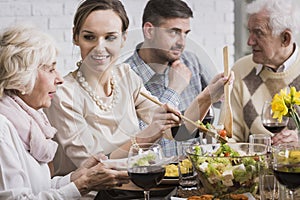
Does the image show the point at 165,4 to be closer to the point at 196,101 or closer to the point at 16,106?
the point at 196,101

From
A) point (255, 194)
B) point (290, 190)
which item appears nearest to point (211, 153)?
point (255, 194)

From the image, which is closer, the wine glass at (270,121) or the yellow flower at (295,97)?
the yellow flower at (295,97)

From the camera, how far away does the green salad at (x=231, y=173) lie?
5.32 feet

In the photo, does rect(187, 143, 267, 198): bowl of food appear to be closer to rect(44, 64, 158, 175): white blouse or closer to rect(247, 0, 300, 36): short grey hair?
rect(44, 64, 158, 175): white blouse

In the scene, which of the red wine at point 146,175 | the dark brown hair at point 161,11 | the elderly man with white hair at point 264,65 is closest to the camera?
the red wine at point 146,175

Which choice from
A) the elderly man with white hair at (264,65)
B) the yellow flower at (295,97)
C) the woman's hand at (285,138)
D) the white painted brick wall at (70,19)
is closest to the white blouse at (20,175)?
the white painted brick wall at (70,19)

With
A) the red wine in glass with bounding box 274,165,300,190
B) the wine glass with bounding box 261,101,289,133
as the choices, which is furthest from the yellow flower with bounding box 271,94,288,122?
the wine glass with bounding box 261,101,289,133

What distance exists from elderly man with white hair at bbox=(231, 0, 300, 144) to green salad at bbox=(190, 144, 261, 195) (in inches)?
57.1

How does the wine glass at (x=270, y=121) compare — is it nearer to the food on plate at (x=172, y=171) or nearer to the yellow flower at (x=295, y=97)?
the food on plate at (x=172, y=171)

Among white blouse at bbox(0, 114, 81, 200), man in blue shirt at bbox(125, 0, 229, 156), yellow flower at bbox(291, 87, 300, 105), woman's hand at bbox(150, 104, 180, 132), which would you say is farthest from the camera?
man in blue shirt at bbox(125, 0, 229, 156)

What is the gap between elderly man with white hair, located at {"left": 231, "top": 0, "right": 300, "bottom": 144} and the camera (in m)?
3.14

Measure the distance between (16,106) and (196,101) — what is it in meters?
0.81

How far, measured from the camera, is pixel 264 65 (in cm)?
316

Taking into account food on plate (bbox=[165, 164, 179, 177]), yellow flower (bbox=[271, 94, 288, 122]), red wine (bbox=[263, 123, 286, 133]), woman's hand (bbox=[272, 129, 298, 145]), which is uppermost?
yellow flower (bbox=[271, 94, 288, 122])
